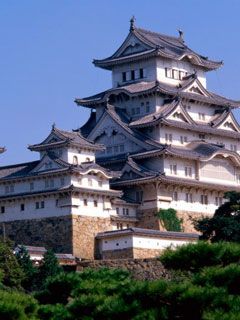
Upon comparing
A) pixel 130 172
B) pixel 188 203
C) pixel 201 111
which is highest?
pixel 201 111

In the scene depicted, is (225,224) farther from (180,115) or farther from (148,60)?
(148,60)

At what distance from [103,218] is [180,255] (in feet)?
104

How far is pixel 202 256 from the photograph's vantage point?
106ft

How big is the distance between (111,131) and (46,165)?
827 cm

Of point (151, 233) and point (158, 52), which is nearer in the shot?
point (151, 233)

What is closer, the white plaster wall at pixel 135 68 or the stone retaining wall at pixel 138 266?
the stone retaining wall at pixel 138 266

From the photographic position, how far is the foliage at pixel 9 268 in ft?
164

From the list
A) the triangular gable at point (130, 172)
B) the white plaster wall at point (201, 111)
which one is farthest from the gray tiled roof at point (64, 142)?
the white plaster wall at point (201, 111)

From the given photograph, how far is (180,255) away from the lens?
32344 mm

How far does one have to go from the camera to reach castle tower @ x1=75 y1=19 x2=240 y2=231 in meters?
66.8

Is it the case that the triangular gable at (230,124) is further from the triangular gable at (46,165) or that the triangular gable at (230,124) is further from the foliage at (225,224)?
the foliage at (225,224)

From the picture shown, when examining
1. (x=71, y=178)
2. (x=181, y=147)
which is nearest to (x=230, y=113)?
(x=181, y=147)

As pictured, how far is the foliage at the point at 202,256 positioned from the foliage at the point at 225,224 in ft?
64.2

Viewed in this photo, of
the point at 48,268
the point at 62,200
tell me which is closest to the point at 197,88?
the point at 62,200
